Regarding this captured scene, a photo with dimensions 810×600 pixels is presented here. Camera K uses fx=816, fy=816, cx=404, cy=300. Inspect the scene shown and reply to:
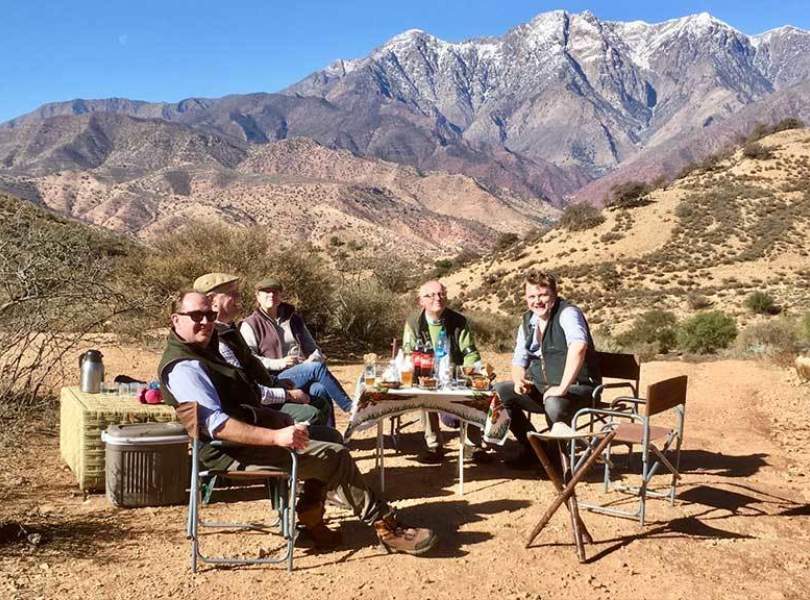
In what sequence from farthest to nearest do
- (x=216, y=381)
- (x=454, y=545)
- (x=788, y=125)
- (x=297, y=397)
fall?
(x=788, y=125) < (x=297, y=397) < (x=454, y=545) < (x=216, y=381)

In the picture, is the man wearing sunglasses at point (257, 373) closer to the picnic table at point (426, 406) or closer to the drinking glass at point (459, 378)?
the picnic table at point (426, 406)

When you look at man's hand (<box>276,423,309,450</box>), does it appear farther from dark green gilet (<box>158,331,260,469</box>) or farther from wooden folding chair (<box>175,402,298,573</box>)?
dark green gilet (<box>158,331,260,469</box>)

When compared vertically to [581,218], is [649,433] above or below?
below

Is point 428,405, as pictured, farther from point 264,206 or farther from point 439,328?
point 264,206

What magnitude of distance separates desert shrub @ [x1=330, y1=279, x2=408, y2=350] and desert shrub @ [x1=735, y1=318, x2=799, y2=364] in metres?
6.49

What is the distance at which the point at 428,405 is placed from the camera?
521 cm

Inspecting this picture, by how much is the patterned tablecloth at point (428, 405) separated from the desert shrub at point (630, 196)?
125 ft

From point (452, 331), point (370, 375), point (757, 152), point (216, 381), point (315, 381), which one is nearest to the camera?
point (216, 381)

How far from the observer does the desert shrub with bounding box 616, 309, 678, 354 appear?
18.6 meters

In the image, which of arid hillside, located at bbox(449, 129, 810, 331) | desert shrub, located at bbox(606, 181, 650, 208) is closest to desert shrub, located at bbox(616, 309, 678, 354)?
arid hillside, located at bbox(449, 129, 810, 331)

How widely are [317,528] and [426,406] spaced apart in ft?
3.97

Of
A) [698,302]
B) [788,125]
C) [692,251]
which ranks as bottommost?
[698,302]

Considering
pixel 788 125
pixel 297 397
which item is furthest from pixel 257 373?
pixel 788 125

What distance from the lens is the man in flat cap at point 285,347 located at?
5852 mm
